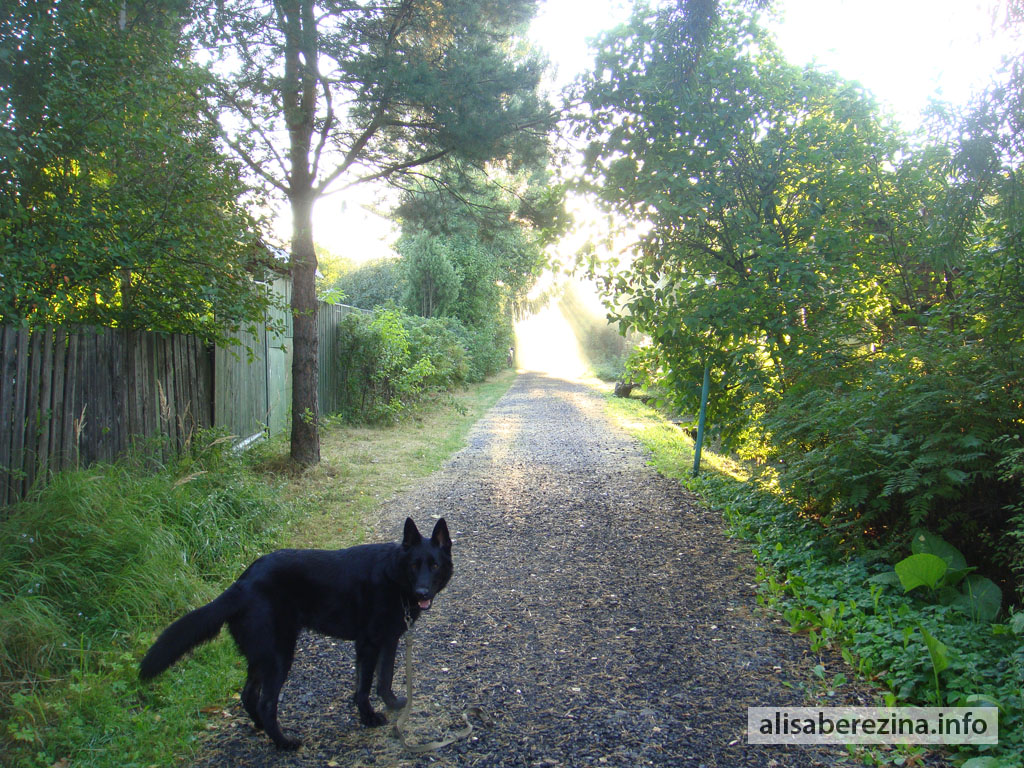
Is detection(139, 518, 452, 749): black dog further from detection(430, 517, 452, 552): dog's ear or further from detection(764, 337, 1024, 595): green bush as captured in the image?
detection(764, 337, 1024, 595): green bush

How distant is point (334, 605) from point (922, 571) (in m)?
3.59

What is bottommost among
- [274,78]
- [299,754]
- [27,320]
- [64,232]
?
[299,754]

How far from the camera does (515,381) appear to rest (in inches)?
1215

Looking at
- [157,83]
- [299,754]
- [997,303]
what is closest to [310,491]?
[157,83]

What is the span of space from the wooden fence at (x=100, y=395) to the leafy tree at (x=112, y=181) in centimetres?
25

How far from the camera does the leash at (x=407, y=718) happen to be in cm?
311

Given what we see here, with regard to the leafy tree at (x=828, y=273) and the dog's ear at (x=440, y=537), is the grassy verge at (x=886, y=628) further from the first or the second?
the dog's ear at (x=440, y=537)

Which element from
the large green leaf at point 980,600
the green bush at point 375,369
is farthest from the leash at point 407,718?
the green bush at point 375,369

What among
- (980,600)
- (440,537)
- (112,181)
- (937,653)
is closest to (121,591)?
(440,537)

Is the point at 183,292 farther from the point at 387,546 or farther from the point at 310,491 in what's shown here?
the point at 387,546

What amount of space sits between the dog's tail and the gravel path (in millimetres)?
588

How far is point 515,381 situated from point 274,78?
23200 millimetres

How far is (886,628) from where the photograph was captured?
3939 millimetres

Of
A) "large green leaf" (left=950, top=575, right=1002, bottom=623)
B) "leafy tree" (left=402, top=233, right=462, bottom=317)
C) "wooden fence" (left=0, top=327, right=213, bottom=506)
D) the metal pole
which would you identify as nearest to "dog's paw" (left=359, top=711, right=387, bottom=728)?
"wooden fence" (left=0, top=327, right=213, bottom=506)
